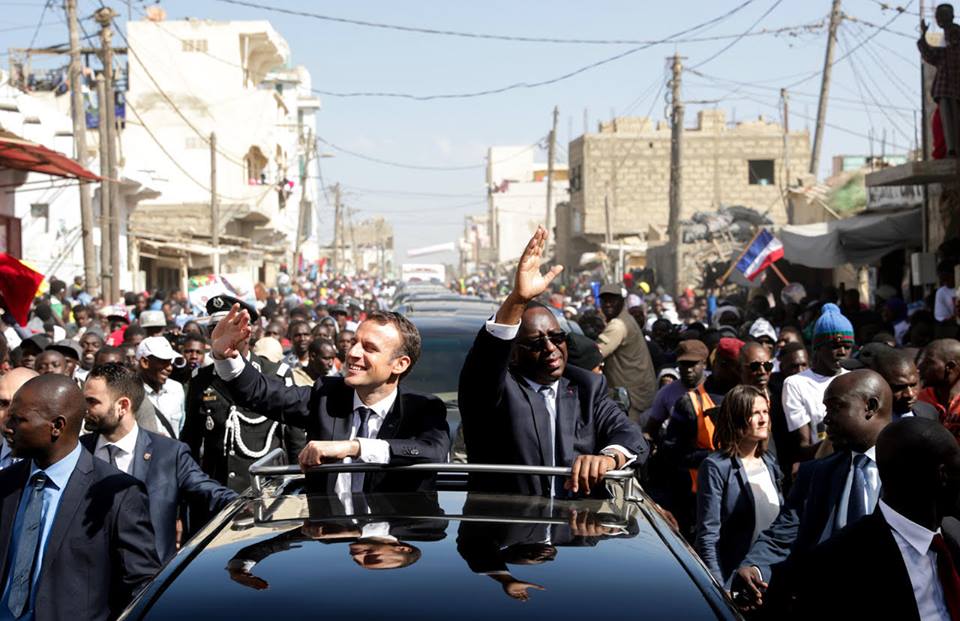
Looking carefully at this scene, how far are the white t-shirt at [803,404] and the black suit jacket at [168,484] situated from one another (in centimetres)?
338

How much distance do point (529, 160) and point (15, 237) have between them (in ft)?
392

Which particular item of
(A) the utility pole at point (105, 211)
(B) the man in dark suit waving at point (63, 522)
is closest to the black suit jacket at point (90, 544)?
(B) the man in dark suit waving at point (63, 522)

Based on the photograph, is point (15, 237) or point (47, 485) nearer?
point (47, 485)

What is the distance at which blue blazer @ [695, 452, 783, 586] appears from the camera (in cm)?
589

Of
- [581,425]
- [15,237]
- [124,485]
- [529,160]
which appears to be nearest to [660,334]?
[581,425]

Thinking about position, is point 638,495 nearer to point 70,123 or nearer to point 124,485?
point 124,485

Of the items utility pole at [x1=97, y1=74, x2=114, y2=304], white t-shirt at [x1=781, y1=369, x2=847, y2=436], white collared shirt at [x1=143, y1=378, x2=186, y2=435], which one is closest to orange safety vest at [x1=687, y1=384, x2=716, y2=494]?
white t-shirt at [x1=781, y1=369, x2=847, y2=436]

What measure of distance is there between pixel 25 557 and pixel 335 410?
116cm

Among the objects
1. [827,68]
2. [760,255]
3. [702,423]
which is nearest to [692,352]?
[702,423]

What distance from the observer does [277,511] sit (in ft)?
12.5

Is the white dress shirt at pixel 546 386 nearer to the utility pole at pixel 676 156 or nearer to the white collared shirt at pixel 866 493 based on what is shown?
the white collared shirt at pixel 866 493

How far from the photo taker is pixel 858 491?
472 cm

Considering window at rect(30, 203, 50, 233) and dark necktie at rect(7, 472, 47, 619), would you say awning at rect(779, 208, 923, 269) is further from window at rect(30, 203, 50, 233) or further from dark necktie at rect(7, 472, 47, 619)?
dark necktie at rect(7, 472, 47, 619)

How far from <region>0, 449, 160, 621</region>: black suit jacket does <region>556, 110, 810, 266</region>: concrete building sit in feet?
175
